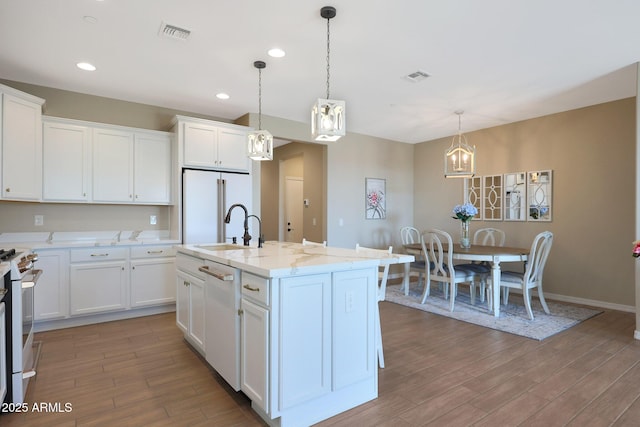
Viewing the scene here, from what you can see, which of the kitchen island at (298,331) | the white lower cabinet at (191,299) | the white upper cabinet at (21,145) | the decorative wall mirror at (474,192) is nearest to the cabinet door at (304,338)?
the kitchen island at (298,331)

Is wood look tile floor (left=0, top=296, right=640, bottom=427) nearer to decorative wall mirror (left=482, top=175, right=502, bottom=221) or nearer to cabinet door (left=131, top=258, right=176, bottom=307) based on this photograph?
cabinet door (left=131, top=258, right=176, bottom=307)

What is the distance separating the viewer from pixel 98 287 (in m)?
3.85

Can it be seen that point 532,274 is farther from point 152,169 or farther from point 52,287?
point 52,287

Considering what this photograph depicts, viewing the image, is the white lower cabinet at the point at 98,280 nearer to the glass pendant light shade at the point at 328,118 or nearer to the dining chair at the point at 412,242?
the glass pendant light shade at the point at 328,118

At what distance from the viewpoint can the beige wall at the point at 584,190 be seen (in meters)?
4.42

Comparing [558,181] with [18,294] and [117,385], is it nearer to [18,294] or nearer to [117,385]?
[117,385]

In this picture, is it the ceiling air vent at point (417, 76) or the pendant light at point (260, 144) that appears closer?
the pendant light at point (260, 144)

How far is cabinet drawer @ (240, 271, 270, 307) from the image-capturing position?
1.88 meters

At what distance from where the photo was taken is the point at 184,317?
313 centimetres

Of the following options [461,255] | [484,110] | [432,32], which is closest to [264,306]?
[432,32]

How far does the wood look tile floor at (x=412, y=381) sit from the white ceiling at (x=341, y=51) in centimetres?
264

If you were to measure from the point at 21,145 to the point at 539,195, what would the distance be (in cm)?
638

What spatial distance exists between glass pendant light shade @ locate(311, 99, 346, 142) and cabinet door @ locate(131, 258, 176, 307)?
287 centimetres

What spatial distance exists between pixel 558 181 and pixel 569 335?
2414 mm
